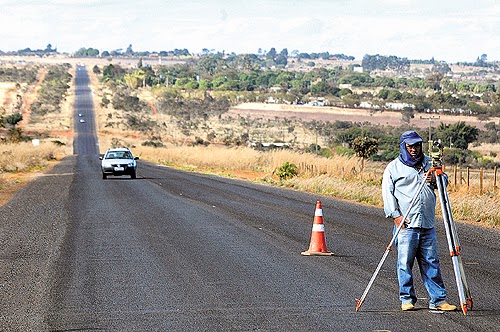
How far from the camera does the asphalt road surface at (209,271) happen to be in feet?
28.9

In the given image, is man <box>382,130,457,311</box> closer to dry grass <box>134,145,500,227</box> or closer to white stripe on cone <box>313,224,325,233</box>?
white stripe on cone <box>313,224,325,233</box>

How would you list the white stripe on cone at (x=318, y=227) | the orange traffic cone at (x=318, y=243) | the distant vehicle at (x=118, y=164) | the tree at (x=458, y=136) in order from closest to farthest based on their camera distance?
the white stripe on cone at (x=318, y=227)
the orange traffic cone at (x=318, y=243)
the distant vehicle at (x=118, y=164)
the tree at (x=458, y=136)

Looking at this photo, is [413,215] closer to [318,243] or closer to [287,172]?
[318,243]

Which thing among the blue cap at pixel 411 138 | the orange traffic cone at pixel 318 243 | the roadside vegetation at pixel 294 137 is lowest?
the roadside vegetation at pixel 294 137

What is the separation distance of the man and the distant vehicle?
29.6 metres

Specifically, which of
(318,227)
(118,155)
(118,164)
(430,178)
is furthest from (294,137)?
(430,178)

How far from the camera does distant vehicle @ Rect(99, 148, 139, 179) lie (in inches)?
1494

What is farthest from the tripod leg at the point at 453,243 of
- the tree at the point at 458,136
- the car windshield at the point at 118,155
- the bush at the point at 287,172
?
the tree at the point at 458,136

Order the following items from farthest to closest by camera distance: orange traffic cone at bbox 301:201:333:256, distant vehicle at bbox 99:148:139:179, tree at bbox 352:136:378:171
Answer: tree at bbox 352:136:378:171 → distant vehicle at bbox 99:148:139:179 → orange traffic cone at bbox 301:201:333:256

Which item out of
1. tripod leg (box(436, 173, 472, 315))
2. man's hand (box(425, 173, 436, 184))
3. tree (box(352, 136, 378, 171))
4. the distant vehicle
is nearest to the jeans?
tripod leg (box(436, 173, 472, 315))

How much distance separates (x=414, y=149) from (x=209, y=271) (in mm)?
4139

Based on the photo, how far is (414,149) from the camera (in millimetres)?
9055

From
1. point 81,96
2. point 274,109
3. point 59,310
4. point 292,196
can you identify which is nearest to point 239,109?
point 274,109

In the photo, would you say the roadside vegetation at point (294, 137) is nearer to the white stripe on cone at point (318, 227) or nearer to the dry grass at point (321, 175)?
the dry grass at point (321, 175)
